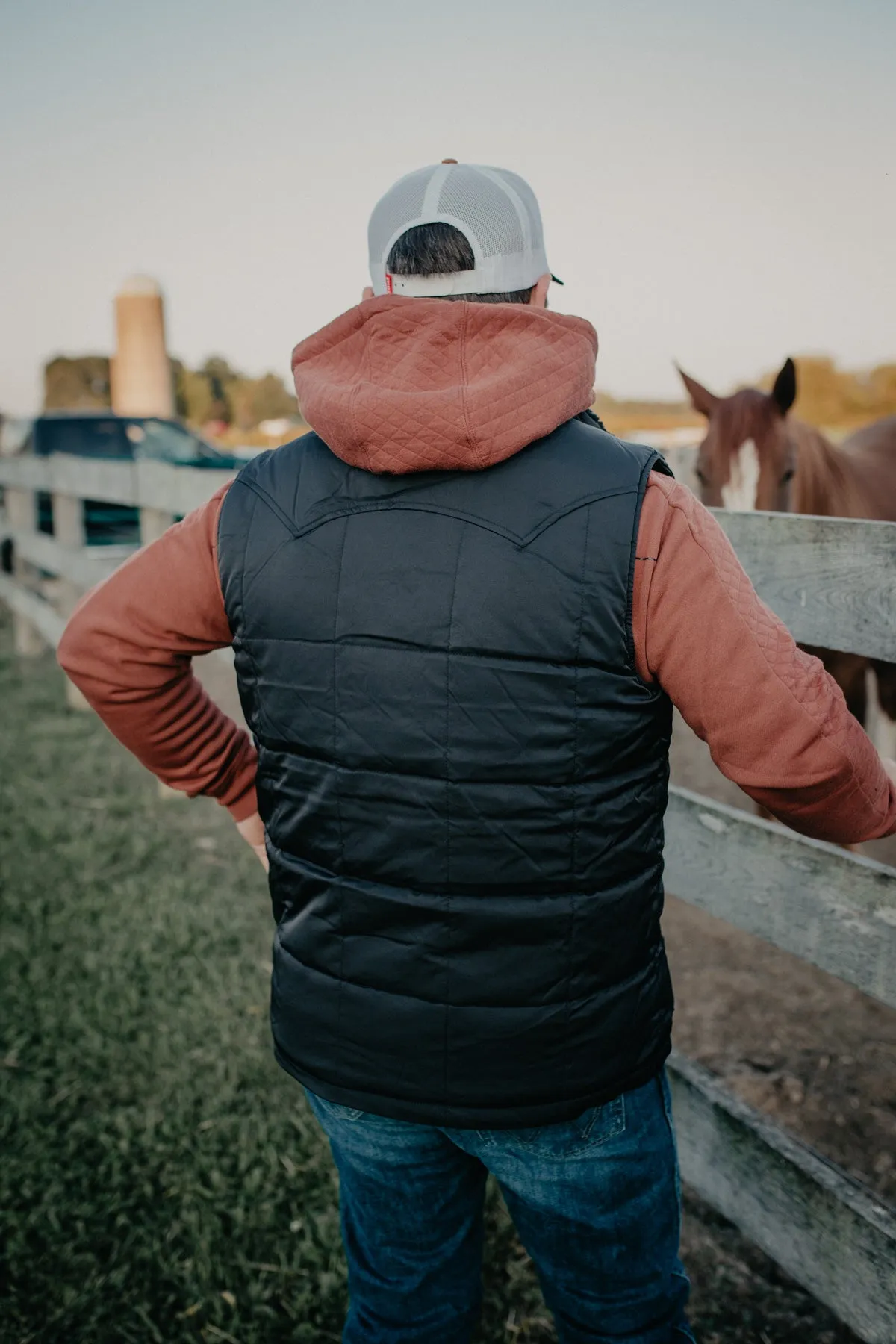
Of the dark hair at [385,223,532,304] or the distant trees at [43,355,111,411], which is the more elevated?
the dark hair at [385,223,532,304]

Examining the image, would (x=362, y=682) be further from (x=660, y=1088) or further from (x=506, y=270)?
(x=660, y=1088)

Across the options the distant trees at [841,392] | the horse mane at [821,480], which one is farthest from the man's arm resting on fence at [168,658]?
the distant trees at [841,392]

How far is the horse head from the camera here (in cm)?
411

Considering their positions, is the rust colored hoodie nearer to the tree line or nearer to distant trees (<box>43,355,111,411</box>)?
the tree line

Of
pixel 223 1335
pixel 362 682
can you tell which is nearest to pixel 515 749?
pixel 362 682

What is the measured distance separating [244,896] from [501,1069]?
3.18 metres

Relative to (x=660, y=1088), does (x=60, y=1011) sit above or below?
below

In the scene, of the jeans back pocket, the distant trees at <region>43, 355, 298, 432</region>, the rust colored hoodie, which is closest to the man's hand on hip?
the jeans back pocket

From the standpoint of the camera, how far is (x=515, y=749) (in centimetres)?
132

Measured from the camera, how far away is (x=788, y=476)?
418 cm

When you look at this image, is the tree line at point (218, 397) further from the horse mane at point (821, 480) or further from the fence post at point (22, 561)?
the horse mane at point (821, 480)

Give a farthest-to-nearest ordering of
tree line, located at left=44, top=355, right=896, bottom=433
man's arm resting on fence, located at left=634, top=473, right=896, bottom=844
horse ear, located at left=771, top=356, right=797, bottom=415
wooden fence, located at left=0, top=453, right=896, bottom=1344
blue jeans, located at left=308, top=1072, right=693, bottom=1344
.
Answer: tree line, located at left=44, top=355, right=896, bottom=433 → horse ear, located at left=771, top=356, right=797, bottom=415 → wooden fence, located at left=0, top=453, right=896, bottom=1344 → blue jeans, located at left=308, top=1072, right=693, bottom=1344 → man's arm resting on fence, located at left=634, top=473, right=896, bottom=844

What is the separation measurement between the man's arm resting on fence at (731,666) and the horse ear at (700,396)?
3.66m

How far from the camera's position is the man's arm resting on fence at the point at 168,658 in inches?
62.4
